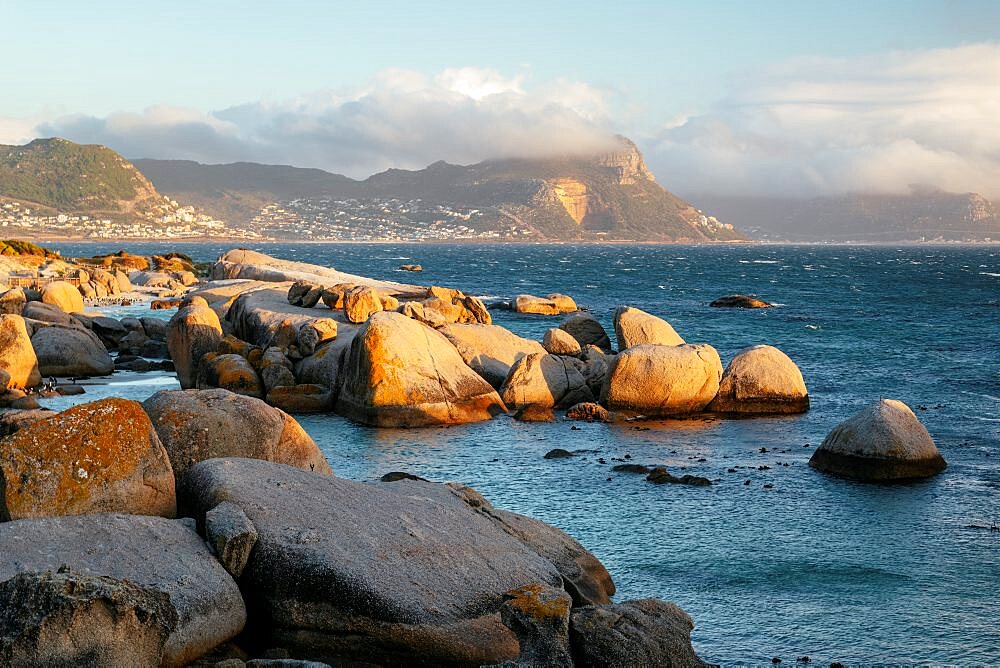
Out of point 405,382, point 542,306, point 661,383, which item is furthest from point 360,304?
point 542,306

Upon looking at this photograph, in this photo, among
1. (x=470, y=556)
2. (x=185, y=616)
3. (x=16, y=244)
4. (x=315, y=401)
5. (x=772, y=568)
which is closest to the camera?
(x=185, y=616)

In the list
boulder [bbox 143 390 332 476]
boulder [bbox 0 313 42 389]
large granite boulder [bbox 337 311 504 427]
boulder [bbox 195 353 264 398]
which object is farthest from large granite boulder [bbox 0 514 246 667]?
boulder [bbox 0 313 42 389]

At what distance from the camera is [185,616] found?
10.6m

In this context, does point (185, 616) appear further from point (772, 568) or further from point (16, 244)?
point (16, 244)

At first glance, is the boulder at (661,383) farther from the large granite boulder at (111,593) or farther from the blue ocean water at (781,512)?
the large granite boulder at (111,593)

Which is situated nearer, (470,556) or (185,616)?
(185,616)

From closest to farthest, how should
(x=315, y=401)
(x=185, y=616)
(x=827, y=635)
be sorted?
(x=185, y=616) → (x=827, y=635) → (x=315, y=401)

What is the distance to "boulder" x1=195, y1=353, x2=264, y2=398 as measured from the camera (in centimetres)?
3525

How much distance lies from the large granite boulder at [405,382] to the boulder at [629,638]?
20.5m

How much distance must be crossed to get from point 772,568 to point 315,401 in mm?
20000

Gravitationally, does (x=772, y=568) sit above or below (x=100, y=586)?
below

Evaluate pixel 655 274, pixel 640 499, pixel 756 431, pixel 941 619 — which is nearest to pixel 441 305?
pixel 756 431

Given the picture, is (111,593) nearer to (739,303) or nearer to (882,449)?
(882,449)

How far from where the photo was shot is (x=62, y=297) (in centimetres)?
5719
